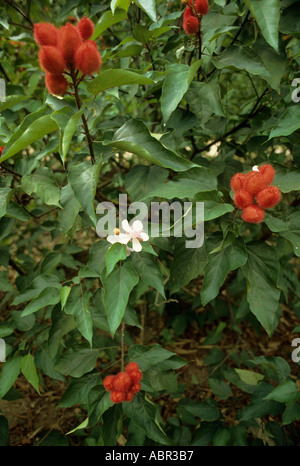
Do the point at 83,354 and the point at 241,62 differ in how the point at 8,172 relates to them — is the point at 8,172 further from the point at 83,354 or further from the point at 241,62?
the point at 241,62

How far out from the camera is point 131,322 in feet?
3.47

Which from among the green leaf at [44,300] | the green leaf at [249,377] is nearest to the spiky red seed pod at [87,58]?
the green leaf at [44,300]

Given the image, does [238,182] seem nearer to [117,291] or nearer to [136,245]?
[136,245]

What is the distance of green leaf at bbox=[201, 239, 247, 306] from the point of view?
35.1 inches

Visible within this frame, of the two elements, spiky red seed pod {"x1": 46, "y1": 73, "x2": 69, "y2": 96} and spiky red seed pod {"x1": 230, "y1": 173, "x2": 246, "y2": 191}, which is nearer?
spiky red seed pod {"x1": 46, "y1": 73, "x2": 69, "y2": 96}

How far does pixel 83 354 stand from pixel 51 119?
78cm

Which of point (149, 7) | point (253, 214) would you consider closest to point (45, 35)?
point (149, 7)

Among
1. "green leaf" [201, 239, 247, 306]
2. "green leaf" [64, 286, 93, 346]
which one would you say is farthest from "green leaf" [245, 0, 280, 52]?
"green leaf" [64, 286, 93, 346]

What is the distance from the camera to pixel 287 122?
2.98 ft

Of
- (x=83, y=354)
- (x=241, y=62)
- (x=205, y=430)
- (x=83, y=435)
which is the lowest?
(x=83, y=435)

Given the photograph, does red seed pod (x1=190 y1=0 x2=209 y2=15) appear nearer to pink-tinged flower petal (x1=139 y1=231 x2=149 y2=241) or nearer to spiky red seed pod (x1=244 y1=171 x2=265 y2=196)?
spiky red seed pod (x1=244 y1=171 x2=265 y2=196)

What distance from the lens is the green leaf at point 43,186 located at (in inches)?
41.2

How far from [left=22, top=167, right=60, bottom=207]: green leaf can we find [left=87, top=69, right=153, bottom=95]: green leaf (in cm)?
38
